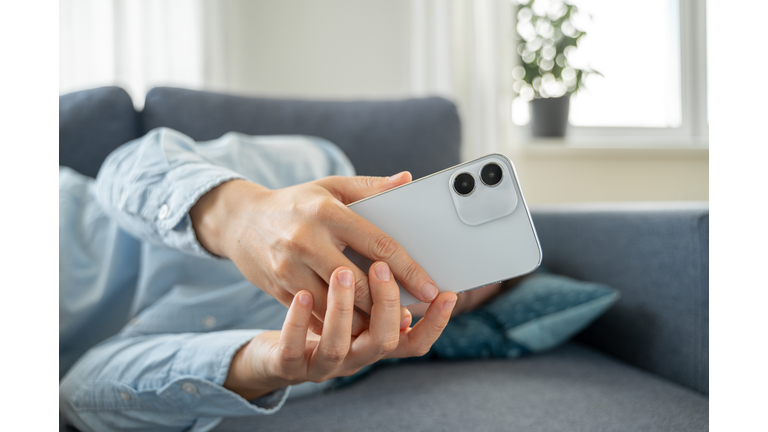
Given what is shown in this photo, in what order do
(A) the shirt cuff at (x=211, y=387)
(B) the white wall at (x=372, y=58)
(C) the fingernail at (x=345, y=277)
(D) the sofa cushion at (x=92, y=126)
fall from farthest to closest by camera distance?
(B) the white wall at (x=372, y=58) < (D) the sofa cushion at (x=92, y=126) < (A) the shirt cuff at (x=211, y=387) < (C) the fingernail at (x=345, y=277)

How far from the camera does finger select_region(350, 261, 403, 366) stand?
319 mm

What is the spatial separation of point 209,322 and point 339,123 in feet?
1.59

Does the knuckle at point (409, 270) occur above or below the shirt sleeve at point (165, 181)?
below

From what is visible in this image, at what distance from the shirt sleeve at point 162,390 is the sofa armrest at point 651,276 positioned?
49 centimetres

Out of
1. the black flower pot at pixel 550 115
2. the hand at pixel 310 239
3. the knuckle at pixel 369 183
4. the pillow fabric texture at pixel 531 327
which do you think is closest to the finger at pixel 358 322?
the hand at pixel 310 239

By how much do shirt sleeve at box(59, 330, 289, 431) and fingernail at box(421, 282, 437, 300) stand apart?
181 mm

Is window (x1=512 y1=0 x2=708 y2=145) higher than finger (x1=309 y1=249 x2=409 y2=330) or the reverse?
higher

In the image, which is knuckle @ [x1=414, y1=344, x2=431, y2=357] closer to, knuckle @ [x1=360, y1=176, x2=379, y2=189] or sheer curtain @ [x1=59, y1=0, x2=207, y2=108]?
knuckle @ [x1=360, y1=176, x2=379, y2=189]

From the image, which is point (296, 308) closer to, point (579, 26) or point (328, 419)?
point (328, 419)

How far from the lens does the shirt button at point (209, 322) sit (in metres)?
0.59

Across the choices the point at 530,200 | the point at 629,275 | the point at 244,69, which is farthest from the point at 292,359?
the point at 244,69

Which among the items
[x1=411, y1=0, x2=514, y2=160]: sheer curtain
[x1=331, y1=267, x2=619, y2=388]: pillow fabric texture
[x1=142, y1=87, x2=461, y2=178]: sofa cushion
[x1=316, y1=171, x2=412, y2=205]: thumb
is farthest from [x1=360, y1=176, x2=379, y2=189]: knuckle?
[x1=411, y1=0, x2=514, y2=160]: sheer curtain

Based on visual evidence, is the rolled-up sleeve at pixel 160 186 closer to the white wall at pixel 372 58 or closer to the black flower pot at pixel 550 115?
the white wall at pixel 372 58
